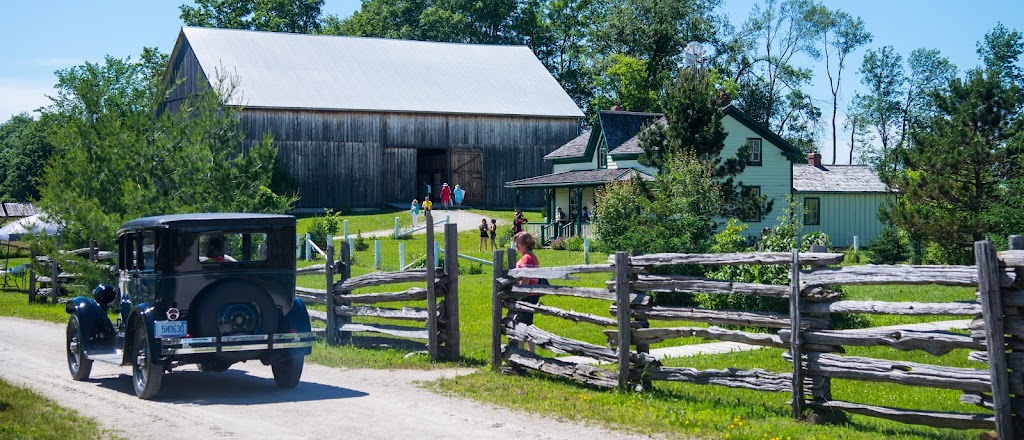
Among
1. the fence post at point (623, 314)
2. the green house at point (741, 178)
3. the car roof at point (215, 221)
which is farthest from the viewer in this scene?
the green house at point (741, 178)

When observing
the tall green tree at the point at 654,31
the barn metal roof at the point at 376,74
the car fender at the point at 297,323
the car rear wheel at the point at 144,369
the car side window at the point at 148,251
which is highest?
the tall green tree at the point at 654,31

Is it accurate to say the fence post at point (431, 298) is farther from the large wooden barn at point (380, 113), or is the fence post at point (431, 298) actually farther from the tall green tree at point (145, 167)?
the large wooden barn at point (380, 113)

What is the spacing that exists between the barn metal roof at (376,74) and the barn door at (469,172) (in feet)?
8.58

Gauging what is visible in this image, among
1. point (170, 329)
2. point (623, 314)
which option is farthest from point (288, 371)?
point (623, 314)

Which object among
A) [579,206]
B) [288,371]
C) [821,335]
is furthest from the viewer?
[579,206]

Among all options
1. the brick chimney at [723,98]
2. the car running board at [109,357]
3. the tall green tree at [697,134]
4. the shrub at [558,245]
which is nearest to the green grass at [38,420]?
the car running board at [109,357]

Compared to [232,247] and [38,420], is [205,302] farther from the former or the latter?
[38,420]

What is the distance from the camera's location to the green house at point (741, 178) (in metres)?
46.9

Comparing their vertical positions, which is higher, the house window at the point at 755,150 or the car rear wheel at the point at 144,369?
the house window at the point at 755,150

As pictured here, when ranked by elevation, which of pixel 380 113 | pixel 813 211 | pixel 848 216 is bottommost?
pixel 848 216

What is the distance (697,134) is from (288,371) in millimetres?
25350

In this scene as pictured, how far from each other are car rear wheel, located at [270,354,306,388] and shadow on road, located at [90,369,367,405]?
0.09 m

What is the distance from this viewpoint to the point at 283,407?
11805 millimetres

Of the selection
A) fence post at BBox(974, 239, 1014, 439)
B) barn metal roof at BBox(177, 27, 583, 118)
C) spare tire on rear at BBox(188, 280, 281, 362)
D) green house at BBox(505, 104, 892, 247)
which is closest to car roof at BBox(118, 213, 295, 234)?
spare tire on rear at BBox(188, 280, 281, 362)
